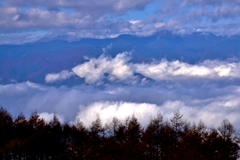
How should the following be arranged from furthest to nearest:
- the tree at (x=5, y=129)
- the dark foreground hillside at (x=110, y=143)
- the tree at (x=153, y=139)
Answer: the tree at (x=5, y=129) < the tree at (x=153, y=139) < the dark foreground hillside at (x=110, y=143)

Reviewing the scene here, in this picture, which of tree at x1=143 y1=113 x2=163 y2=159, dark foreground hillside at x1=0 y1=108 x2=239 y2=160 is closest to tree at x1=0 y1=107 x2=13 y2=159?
dark foreground hillside at x1=0 y1=108 x2=239 y2=160

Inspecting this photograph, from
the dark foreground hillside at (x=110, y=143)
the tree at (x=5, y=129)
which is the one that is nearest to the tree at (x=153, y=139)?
the dark foreground hillside at (x=110, y=143)

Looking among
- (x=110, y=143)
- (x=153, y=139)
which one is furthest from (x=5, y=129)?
(x=153, y=139)

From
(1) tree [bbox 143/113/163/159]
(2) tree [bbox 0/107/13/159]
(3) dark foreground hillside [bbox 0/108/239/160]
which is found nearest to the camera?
(3) dark foreground hillside [bbox 0/108/239/160]

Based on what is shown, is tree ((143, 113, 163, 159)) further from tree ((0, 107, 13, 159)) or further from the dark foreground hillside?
tree ((0, 107, 13, 159))

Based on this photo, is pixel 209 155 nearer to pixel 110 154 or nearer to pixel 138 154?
pixel 138 154

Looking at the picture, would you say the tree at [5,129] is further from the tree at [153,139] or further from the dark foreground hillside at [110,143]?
the tree at [153,139]

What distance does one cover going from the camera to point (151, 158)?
Result: 64625mm

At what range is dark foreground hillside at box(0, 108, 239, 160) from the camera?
210ft

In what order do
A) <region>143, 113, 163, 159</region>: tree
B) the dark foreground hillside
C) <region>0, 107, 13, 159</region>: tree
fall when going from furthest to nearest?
<region>0, 107, 13, 159</region>: tree → <region>143, 113, 163, 159</region>: tree → the dark foreground hillside

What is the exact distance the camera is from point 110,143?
72.7 meters

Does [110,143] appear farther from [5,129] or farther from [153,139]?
[5,129]

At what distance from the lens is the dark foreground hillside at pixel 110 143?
63.9 meters

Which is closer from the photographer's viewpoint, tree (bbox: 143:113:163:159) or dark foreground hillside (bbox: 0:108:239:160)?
dark foreground hillside (bbox: 0:108:239:160)
